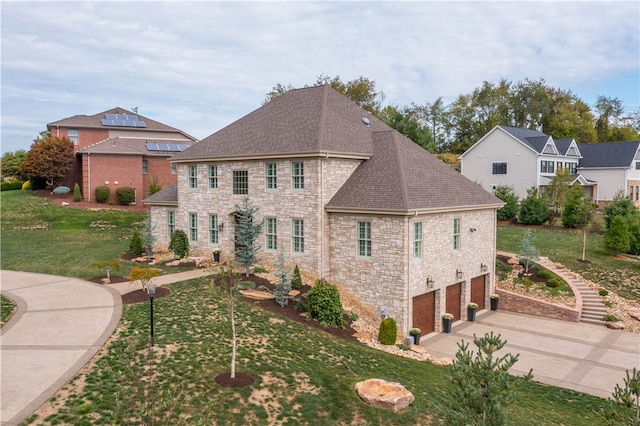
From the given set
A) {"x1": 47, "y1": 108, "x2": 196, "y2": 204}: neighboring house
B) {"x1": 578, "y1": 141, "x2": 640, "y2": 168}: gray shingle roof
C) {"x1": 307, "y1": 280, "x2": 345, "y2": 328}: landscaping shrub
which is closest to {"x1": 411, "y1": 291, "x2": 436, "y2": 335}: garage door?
{"x1": 307, "y1": 280, "x2": 345, "y2": 328}: landscaping shrub

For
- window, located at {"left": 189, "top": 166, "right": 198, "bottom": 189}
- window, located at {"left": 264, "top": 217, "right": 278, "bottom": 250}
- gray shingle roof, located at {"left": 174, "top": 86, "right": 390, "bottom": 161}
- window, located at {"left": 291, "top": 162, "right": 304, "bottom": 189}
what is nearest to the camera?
window, located at {"left": 291, "top": 162, "right": 304, "bottom": 189}

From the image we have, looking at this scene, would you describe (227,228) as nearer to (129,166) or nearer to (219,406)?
(219,406)

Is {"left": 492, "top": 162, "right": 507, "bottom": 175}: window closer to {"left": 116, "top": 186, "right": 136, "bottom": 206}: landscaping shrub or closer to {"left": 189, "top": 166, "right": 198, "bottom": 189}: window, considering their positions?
{"left": 189, "top": 166, "right": 198, "bottom": 189}: window

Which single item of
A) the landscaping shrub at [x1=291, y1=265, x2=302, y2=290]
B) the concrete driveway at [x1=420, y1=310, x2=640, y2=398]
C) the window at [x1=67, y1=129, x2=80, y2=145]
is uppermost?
the window at [x1=67, y1=129, x2=80, y2=145]

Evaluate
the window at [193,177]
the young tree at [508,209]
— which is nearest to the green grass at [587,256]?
the young tree at [508,209]

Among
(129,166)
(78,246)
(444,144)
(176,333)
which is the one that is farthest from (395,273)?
(444,144)

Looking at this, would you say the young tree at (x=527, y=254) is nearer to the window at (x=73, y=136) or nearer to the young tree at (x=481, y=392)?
the young tree at (x=481, y=392)
